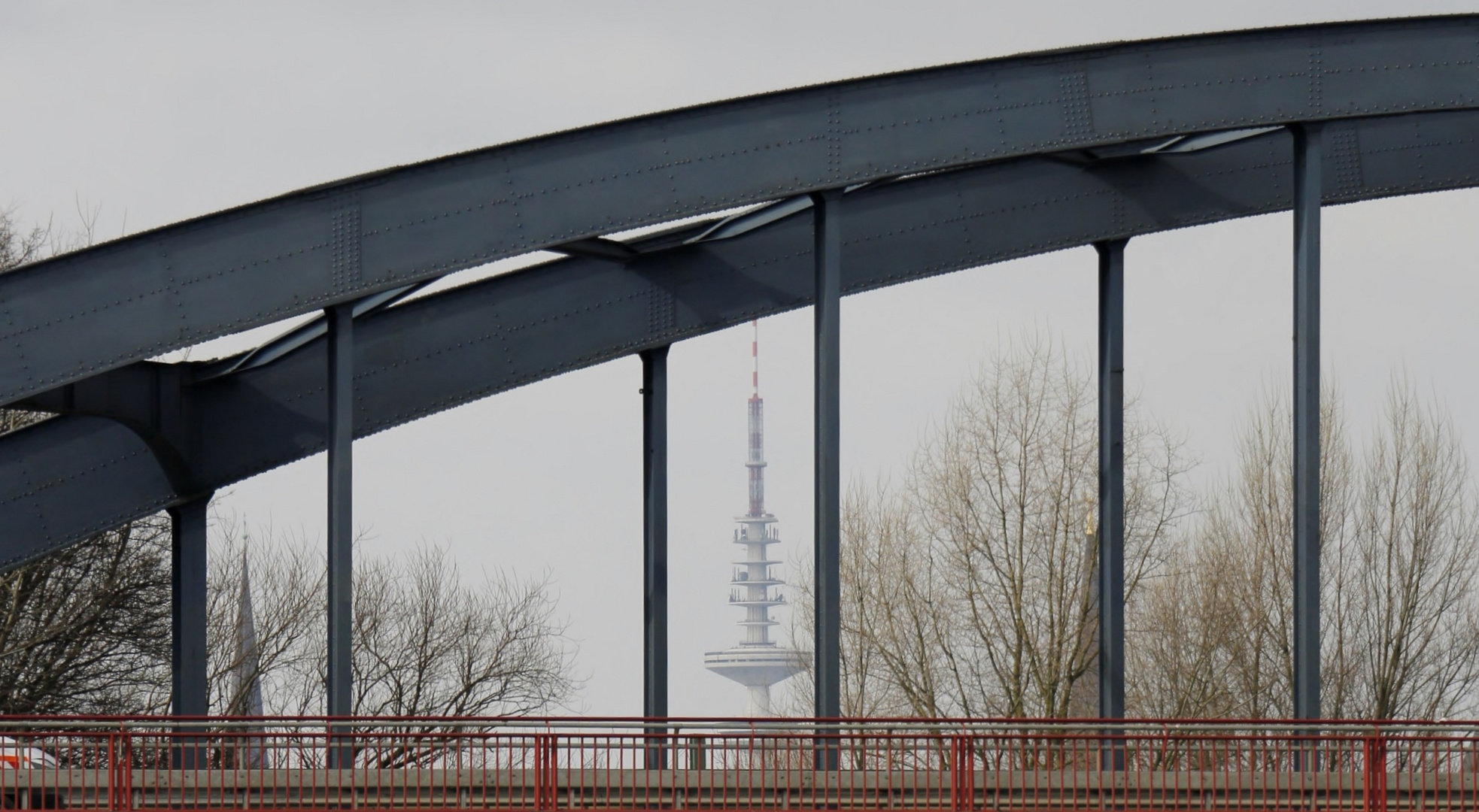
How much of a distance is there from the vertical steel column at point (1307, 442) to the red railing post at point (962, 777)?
319 centimetres

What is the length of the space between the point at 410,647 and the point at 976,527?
13034 millimetres

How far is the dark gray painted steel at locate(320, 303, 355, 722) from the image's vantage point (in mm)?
14414

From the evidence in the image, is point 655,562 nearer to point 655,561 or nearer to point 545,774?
point 655,561

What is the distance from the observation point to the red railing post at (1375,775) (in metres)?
13.2

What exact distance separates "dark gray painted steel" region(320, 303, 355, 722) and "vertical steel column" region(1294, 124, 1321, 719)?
24.8ft

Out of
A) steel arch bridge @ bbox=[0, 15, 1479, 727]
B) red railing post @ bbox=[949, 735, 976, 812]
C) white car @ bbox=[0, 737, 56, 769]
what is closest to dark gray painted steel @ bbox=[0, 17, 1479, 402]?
steel arch bridge @ bbox=[0, 15, 1479, 727]

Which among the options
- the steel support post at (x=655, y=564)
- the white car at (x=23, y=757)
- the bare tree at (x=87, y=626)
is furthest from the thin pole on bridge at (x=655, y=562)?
the bare tree at (x=87, y=626)

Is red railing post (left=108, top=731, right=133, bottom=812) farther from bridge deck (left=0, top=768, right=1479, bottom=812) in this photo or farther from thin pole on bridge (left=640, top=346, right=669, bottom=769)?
thin pole on bridge (left=640, top=346, right=669, bottom=769)

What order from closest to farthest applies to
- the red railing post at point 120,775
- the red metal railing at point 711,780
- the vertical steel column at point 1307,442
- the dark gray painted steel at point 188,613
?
the red railing post at point 120,775, the red metal railing at point 711,780, the vertical steel column at point 1307,442, the dark gray painted steel at point 188,613

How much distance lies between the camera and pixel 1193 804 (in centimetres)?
1373

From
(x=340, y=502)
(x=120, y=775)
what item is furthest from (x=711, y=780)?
(x=120, y=775)

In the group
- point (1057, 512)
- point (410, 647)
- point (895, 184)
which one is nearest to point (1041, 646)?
point (1057, 512)

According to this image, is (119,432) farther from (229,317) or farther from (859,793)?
(859,793)

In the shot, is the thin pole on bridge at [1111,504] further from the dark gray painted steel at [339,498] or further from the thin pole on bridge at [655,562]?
the dark gray painted steel at [339,498]
